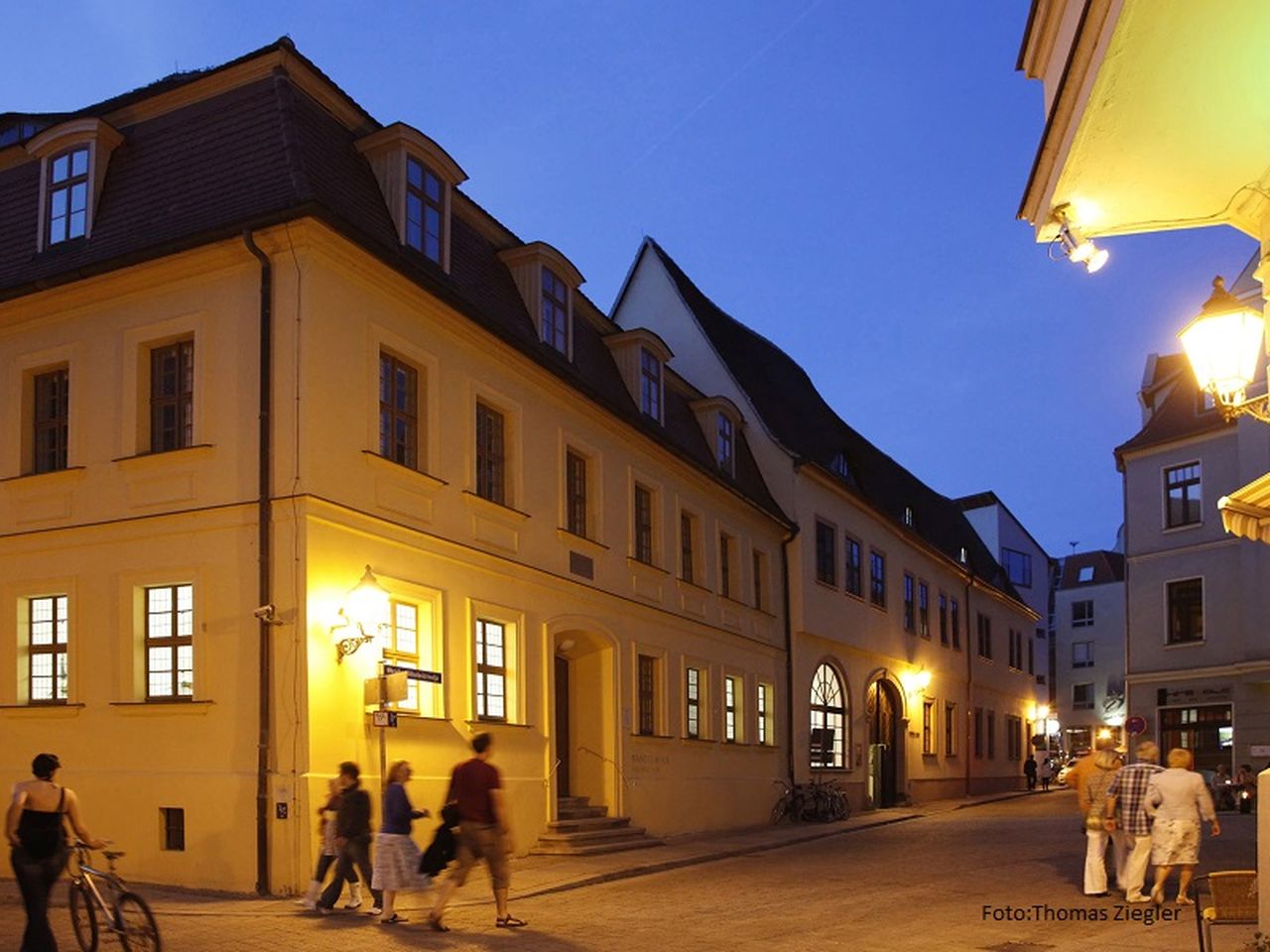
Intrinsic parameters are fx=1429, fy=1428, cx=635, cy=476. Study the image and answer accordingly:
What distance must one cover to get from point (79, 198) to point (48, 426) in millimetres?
3027

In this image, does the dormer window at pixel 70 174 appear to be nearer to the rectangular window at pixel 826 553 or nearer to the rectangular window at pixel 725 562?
the rectangular window at pixel 725 562

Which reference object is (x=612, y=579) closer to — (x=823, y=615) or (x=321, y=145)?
(x=321, y=145)

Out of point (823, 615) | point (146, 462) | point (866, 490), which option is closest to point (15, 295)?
point (146, 462)

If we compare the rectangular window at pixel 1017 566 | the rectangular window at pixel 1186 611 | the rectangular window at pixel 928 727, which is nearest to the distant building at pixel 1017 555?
the rectangular window at pixel 1017 566

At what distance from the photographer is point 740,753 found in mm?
29469

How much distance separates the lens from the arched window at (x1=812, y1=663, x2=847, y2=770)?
112 ft

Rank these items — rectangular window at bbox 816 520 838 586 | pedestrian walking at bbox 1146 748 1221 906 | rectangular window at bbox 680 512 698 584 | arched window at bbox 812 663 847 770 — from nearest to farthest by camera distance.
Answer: pedestrian walking at bbox 1146 748 1221 906, rectangular window at bbox 680 512 698 584, arched window at bbox 812 663 847 770, rectangular window at bbox 816 520 838 586

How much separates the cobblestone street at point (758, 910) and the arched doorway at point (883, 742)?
51.3ft

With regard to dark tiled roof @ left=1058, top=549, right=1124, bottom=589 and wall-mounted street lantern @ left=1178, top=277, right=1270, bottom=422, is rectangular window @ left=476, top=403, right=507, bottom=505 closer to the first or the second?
wall-mounted street lantern @ left=1178, top=277, right=1270, bottom=422

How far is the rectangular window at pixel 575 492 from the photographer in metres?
23.1

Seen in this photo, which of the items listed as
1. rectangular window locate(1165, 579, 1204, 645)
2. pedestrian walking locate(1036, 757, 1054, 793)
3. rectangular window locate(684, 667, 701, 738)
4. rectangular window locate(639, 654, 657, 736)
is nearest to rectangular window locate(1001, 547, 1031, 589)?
pedestrian walking locate(1036, 757, 1054, 793)

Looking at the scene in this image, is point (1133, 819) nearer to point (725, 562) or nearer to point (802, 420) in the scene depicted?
point (725, 562)

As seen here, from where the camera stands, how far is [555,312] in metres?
23.4

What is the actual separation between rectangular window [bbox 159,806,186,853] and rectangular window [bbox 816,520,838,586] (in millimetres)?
20598
